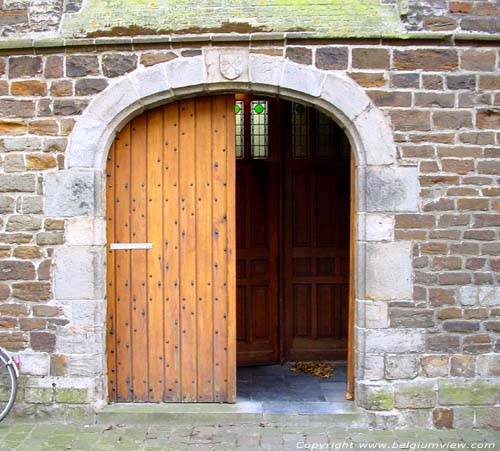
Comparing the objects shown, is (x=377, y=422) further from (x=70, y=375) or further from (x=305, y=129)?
(x=305, y=129)

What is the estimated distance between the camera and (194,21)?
17.1 ft

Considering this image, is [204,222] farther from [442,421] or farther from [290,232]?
[442,421]

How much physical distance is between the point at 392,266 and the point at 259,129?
247cm

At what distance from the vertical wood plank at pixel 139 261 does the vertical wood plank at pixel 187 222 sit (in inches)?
12.0

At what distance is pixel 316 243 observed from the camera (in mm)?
7055

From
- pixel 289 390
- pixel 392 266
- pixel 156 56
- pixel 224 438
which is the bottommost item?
pixel 224 438

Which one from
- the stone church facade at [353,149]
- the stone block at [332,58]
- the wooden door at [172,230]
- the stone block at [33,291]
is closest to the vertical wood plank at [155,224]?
the wooden door at [172,230]

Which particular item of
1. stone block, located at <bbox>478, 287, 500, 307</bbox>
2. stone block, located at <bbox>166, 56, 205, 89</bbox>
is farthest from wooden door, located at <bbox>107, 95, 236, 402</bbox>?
stone block, located at <bbox>478, 287, 500, 307</bbox>

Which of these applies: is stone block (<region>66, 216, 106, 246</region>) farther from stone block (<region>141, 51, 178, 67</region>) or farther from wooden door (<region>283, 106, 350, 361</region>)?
wooden door (<region>283, 106, 350, 361</region>)

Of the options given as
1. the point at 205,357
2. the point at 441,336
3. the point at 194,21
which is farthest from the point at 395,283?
the point at 194,21

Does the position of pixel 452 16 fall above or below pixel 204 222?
above

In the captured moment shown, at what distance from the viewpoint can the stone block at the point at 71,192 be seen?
17.1ft

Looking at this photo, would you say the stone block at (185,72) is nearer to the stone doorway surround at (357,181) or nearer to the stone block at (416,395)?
the stone doorway surround at (357,181)

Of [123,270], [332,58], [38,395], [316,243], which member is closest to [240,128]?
[316,243]
